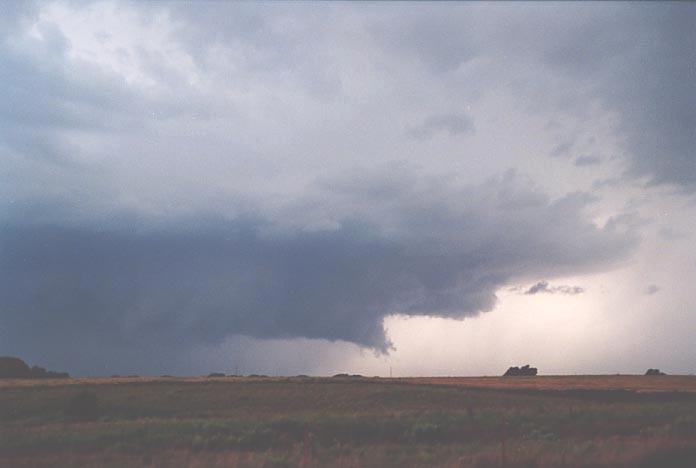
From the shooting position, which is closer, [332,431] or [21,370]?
[332,431]

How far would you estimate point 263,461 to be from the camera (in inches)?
668

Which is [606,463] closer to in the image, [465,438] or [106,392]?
[465,438]

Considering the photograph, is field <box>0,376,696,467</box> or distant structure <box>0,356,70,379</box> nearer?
field <box>0,376,696,467</box>

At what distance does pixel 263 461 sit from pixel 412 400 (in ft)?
170

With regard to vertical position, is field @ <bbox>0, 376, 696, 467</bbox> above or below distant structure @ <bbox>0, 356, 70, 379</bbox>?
below

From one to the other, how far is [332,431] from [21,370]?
15027cm

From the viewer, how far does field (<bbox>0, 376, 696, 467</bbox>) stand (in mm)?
17047

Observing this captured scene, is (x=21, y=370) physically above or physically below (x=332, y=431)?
above

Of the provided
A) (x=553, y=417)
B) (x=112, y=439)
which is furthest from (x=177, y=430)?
(x=553, y=417)

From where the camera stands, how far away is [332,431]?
36625 mm

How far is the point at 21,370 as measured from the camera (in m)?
162

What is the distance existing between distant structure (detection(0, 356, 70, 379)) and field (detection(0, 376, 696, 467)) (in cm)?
9002

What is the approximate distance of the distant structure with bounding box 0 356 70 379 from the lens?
15785 centimetres

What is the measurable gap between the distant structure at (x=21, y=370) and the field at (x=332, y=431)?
9002 cm
